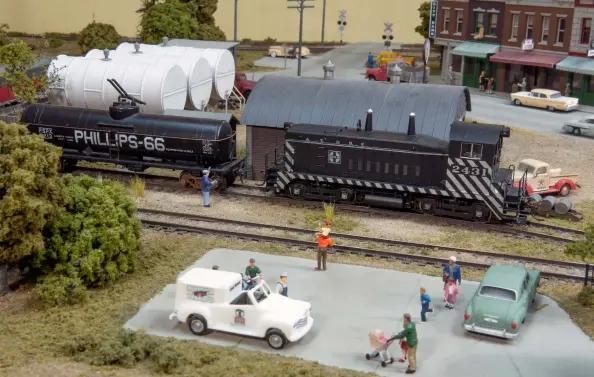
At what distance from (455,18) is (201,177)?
33.3 m

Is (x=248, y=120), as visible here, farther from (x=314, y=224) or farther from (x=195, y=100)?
(x=195, y=100)

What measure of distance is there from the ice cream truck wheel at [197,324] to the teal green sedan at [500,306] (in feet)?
22.1

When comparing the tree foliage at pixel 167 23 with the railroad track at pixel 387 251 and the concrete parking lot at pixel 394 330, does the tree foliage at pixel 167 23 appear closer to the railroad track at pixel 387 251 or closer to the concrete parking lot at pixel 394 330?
the railroad track at pixel 387 251

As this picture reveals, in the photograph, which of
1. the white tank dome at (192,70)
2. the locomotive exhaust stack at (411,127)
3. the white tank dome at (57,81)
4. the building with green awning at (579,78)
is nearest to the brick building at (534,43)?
the building with green awning at (579,78)

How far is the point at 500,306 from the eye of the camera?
64.8 feet

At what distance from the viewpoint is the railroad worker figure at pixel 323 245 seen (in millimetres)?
23422

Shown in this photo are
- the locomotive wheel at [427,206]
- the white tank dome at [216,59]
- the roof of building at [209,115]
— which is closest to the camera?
the locomotive wheel at [427,206]

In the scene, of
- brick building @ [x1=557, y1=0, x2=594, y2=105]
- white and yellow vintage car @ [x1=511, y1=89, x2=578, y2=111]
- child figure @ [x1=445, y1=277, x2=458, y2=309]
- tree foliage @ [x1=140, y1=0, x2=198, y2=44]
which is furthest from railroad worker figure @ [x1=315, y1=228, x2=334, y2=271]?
tree foliage @ [x1=140, y1=0, x2=198, y2=44]

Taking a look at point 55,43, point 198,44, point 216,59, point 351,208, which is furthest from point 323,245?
point 55,43

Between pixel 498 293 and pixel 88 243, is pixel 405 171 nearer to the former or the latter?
pixel 498 293

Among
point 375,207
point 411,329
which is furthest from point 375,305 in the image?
point 375,207

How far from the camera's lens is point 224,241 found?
88.1 feet

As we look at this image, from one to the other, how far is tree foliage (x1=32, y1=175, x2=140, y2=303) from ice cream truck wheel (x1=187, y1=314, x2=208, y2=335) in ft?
12.3

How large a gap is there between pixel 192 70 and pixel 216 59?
4.05 m
